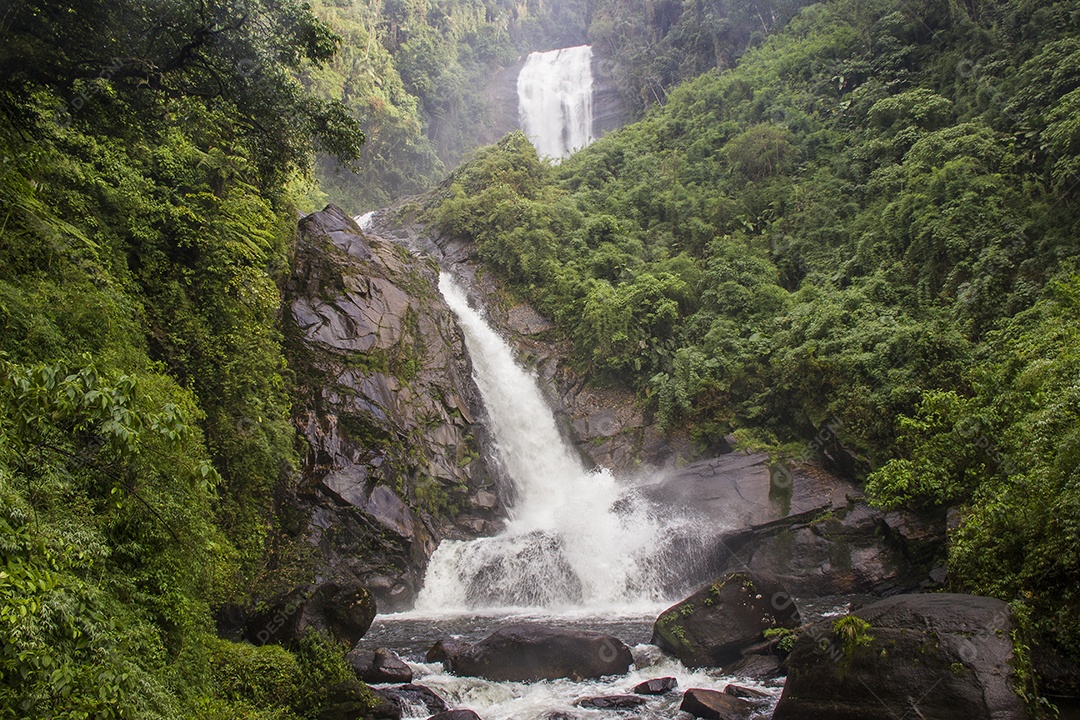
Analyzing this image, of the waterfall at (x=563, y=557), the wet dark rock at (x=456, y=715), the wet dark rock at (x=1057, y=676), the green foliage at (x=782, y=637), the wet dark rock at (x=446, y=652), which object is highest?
the wet dark rock at (x=1057, y=676)

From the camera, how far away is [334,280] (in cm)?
1823

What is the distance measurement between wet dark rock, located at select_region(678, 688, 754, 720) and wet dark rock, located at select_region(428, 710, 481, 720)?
3.04 m

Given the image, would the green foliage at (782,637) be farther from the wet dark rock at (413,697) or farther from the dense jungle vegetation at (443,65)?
the dense jungle vegetation at (443,65)

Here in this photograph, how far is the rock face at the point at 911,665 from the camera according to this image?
260 inches

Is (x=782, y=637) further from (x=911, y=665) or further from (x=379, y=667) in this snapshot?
(x=379, y=667)

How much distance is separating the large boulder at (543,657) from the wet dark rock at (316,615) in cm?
201

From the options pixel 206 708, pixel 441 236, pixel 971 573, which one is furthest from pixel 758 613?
pixel 441 236

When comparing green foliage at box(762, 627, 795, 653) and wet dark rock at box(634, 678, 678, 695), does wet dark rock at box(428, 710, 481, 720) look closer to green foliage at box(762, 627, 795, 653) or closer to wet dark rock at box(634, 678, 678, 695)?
wet dark rock at box(634, 678, 678, 695)

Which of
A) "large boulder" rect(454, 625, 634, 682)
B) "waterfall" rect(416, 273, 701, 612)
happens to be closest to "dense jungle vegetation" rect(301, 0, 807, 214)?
"waterfall" rect(416, 273, 701, 612)

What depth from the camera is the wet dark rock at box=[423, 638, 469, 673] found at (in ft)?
35.9

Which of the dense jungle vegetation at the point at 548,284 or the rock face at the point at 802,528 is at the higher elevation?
the dense jungle vegetation at the point at 548,284

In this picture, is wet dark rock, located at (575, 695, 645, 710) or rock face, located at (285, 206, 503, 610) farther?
rock face, located at (285, 206, 503, 610)

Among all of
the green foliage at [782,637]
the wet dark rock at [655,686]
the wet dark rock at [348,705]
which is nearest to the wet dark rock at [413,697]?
the wet dark rock at [348,705]

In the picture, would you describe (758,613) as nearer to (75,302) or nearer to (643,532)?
(643,532)
